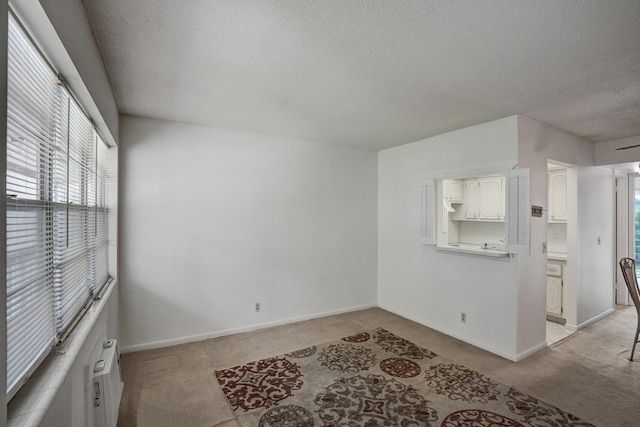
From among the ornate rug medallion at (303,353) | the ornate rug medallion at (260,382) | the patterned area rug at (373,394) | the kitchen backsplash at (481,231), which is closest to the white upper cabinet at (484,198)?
the kitchen backsplash at (481,231)

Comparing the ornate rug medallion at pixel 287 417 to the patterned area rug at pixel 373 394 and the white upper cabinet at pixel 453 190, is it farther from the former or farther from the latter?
the white upper cabinet at pixel 453 190

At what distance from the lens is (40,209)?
4.47ft

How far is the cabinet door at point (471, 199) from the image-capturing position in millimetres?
5159

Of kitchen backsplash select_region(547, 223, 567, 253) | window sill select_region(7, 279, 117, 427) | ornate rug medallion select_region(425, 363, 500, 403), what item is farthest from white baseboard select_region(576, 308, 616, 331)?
window sill select_region(7, 279, 117, 427)

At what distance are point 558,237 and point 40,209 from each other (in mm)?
6131

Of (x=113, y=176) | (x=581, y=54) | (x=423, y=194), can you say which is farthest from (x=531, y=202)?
(x=113, y=176)

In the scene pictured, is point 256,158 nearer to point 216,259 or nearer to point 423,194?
point 216,259

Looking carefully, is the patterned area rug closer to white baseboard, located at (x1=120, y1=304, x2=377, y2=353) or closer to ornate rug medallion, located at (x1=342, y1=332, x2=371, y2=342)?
ornate rug medallion, located at (x1=342, y1=332, x2=371, y2=342)

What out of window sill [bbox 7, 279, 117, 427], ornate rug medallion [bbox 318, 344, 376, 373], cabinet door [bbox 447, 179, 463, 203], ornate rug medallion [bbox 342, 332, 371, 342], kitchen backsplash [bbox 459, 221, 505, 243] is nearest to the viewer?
window sill [bbox 7, 279, 117, 427]

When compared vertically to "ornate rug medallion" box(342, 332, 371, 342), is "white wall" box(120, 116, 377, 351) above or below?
above

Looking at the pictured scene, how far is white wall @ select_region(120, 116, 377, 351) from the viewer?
3.42 m

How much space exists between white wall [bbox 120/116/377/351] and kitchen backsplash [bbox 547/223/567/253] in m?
2.88

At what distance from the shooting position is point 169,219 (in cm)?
356

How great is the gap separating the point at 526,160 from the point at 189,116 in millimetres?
3730
